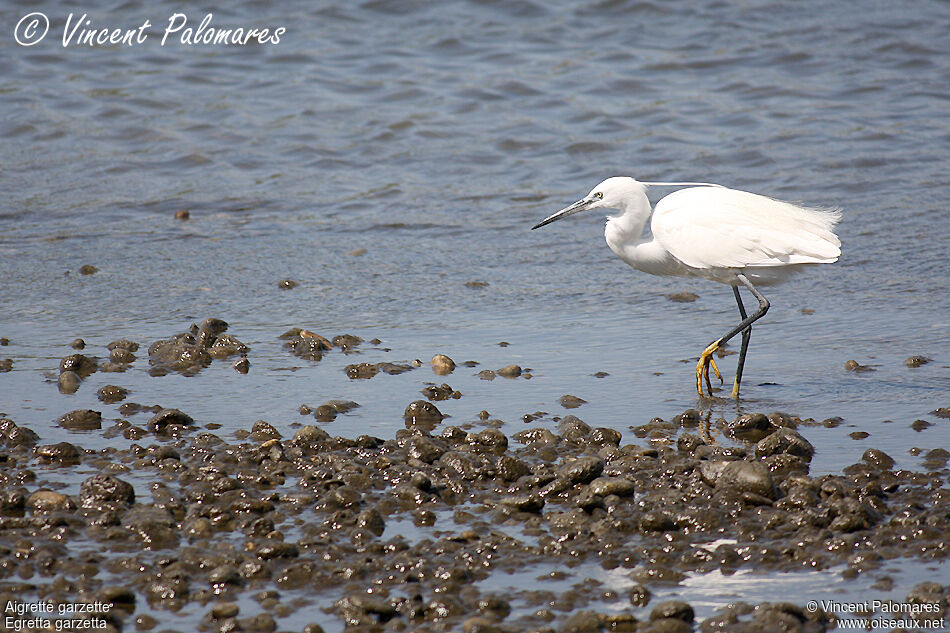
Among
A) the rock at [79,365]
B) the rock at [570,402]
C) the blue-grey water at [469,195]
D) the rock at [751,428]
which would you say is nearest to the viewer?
the rock at [751,428]

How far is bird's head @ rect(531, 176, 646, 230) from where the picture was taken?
20.2 ft

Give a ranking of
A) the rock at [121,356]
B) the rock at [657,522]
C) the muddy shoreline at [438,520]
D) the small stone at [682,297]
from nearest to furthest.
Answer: the muddy shoreline at [438,520] → the rock at [657,522] → the rock at [121,356] → the small stone at [682,297]

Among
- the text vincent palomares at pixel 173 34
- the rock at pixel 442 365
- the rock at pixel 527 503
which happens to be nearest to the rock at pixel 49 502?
the rock at pixel 527 503

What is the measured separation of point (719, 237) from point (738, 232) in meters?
0.11

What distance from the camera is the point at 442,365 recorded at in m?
5.99

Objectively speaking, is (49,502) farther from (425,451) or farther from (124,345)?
(124,345)

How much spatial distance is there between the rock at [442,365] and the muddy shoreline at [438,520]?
776mm

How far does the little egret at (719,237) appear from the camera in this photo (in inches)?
233

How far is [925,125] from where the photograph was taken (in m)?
11.5

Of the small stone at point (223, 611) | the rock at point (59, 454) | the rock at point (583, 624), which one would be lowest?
the rock at point (583, 624)

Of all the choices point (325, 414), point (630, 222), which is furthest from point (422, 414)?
point (630, 222)

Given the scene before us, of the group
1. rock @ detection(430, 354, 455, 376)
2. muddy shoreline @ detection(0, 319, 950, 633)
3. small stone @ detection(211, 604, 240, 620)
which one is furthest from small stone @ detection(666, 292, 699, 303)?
small stone @ detection(211, 604, 240, 620)

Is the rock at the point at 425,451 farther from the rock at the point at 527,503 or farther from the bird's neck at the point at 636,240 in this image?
the bird's neck at the point at 636,240

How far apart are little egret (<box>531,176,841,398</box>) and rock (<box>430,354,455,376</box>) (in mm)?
850
